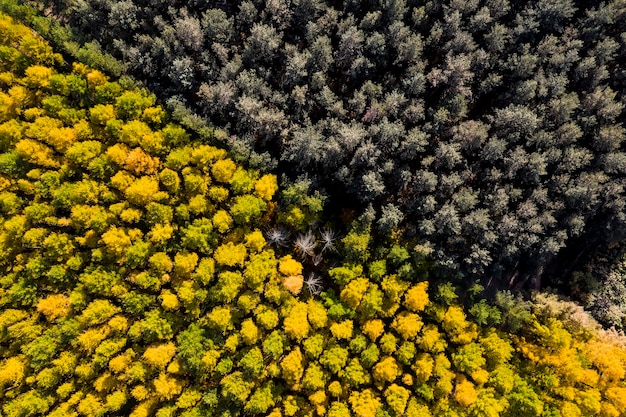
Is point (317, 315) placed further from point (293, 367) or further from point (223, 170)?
point (223, 170)

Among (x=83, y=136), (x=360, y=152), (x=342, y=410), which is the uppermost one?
(x=360, y=152)

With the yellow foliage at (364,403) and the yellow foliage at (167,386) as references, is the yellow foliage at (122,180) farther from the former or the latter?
the yellow foliage at (364,403)

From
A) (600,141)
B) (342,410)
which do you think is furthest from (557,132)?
(342,410)

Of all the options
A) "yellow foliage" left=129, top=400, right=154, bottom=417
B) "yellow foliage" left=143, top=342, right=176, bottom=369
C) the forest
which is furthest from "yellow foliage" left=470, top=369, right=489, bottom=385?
"yellow foliage" left=129, top=400, right=154, bottom=417

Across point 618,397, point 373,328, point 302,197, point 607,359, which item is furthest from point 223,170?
point 618,397

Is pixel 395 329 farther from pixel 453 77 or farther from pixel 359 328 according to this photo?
pixel 453 77

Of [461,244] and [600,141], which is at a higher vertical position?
[600,141]

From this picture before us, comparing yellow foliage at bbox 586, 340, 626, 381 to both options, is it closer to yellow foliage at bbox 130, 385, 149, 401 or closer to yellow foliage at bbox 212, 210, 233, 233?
yellow foliage at bbox 212, 210, 233, 233
